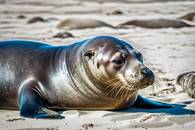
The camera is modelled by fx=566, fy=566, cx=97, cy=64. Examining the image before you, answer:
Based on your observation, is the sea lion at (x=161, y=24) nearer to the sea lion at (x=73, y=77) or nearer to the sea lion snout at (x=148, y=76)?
the sea lion at (x=73, y=77)

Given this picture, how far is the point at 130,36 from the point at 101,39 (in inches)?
318

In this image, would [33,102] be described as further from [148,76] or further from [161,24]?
[161,24]

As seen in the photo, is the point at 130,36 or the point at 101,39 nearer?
the point at 101,39

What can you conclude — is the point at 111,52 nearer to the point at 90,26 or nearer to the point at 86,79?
the point at 86,79

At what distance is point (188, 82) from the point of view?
6.25 m

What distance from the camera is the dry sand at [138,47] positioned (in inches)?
189

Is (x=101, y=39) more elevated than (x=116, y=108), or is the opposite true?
(x=101, y=39)

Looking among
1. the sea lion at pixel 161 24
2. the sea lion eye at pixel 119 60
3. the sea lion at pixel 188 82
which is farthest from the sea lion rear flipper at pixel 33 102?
the sea lion at pixel 161 24

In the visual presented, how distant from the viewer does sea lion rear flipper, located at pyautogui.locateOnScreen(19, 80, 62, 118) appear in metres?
5.18

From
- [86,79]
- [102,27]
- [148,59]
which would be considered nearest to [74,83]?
[86,79]

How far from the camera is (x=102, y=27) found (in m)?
15.8

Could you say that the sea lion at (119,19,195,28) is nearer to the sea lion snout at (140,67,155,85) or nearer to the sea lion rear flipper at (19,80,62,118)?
the sea lion rear flipper at (19,80,62,118)

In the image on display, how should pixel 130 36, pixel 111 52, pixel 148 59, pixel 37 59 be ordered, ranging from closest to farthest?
pixel 111 52
pixel 37 59
pixel 148 59
pixel 130 36

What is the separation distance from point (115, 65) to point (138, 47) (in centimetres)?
603
